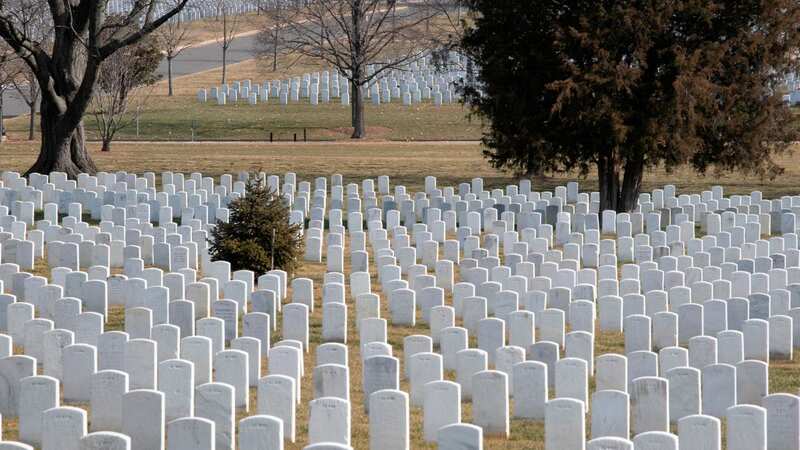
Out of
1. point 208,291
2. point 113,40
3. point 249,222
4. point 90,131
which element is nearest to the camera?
point 208,291

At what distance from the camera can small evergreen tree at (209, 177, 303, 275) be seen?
59.1 feet

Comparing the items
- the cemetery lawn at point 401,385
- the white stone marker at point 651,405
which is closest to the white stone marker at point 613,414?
the white stone marker at point 651,405

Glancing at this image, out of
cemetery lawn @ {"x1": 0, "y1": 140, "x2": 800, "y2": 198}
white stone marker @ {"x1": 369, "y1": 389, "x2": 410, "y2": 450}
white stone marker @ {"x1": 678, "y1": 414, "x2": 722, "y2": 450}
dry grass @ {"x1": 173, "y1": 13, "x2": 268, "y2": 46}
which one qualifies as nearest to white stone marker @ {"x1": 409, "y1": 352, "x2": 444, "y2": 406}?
white stone marker @ {"x1": 369, "y1": 389, "x2": 410, "y2": 450}

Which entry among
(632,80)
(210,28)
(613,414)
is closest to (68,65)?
(632,80)

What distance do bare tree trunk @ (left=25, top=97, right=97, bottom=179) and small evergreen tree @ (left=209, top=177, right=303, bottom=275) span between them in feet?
44.1

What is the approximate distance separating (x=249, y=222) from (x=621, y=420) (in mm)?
9107

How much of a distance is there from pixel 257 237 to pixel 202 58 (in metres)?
59.2

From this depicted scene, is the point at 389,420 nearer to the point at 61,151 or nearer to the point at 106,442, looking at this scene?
the point at 106,442

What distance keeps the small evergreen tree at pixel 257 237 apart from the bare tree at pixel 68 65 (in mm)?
12470

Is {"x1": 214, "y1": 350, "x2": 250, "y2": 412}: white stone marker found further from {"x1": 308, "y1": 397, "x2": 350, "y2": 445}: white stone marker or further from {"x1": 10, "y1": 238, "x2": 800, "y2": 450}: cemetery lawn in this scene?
{"x1": 308, "y1": 397, "x2": 350, "y2": 445}: white stone marker

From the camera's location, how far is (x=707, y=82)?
2475 centimetres

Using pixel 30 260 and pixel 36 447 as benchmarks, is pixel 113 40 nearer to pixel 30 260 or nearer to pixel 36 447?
pixel 30 260

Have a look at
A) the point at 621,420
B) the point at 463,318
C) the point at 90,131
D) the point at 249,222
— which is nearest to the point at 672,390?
the point at 621,420

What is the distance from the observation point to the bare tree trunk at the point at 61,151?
3116 centimetres
